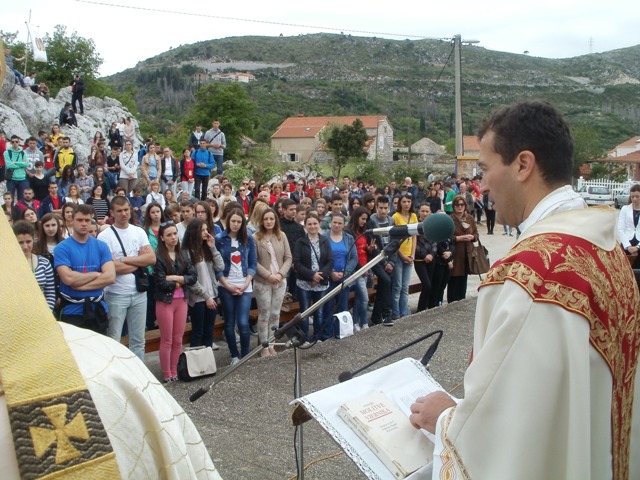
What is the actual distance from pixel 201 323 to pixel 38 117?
20401mm

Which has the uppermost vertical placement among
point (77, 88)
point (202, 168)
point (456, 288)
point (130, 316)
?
point (77, 88)

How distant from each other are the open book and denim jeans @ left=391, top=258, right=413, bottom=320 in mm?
5540

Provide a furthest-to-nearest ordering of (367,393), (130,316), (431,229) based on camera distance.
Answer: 1. (130,316)
2. (431,229)
3. (367,393)

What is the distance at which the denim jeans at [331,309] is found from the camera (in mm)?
7414

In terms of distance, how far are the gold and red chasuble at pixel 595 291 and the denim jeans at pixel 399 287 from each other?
6400 mm

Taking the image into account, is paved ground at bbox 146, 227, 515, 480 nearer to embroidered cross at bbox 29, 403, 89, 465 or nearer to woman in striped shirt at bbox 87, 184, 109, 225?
embroidered cross at bbox 29, 403, 89, 465

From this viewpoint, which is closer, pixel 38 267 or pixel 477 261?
pixel 38 267

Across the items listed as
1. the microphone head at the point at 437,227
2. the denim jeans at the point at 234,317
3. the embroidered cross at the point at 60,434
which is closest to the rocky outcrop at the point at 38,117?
the denim jeans at the point at 234,317

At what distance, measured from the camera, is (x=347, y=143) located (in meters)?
45.5

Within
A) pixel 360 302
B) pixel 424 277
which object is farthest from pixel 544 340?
pixel 424 277

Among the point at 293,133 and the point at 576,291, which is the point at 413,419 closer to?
the point at 576,291

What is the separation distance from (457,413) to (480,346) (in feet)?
0.62

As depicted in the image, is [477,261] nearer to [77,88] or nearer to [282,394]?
[282,394]

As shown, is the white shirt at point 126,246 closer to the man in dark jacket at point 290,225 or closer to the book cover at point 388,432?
the man in dark jacket at point 290,225
